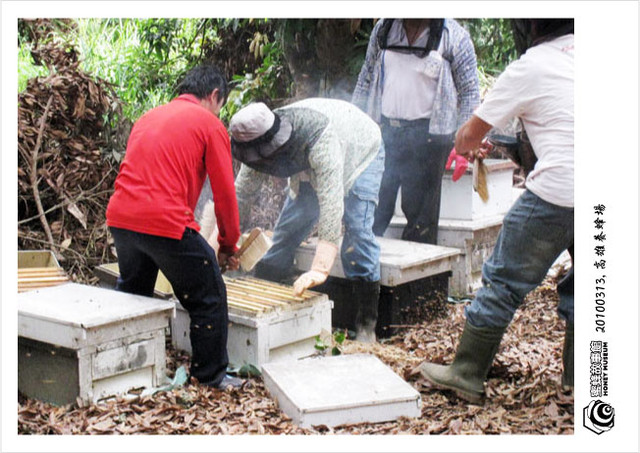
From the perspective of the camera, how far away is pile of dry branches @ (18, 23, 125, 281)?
159 inches

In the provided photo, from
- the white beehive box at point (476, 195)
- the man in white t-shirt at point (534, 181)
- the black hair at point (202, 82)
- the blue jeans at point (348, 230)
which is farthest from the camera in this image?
the white beehive box at point (476, 195)

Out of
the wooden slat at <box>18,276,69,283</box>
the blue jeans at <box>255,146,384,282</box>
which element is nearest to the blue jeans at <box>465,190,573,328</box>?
the blue jeans at <box>255,146,384,282</box>

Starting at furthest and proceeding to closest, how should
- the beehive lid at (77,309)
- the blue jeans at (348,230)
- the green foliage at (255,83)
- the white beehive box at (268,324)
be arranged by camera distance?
the blue jeans at (348,230) < the green foliage at (255,83) < the white beehive box at (268,324) < the beehive lid at (77,309)

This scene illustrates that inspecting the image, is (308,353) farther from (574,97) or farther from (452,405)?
(574,97)

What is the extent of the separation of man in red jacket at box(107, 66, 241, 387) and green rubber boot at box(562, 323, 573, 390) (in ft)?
4.69

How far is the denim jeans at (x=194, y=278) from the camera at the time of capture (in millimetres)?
3334

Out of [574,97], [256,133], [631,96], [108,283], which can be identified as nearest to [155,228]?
[256,133]

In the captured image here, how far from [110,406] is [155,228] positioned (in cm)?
76

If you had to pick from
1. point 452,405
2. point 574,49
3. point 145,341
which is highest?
point 574,49

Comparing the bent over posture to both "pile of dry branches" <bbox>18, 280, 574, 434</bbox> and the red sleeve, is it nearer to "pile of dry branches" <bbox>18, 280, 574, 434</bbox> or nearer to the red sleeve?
the red sleeve

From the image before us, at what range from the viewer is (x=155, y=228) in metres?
3.30

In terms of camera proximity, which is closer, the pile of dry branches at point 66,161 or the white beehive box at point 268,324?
the white beehive box at point 268,324

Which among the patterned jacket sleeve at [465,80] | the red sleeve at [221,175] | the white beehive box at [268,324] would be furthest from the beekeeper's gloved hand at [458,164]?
the red sleeve at [221,175]

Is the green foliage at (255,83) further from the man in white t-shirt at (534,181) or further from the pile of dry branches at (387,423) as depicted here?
the pile of dry branches at (387,423)
